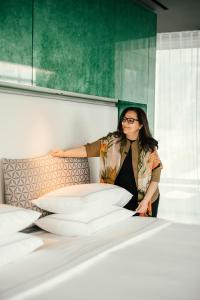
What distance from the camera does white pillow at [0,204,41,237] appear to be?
2.12m

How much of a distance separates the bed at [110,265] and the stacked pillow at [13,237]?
0.04 m

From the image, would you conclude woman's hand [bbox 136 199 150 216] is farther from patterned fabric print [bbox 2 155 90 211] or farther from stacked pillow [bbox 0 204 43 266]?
stacked pillow [bbox 0 204 43 266]

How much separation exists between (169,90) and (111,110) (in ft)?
5.80

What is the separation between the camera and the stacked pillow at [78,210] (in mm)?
2637

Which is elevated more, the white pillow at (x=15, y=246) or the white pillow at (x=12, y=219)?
the white pillow at (x=12, y=219)

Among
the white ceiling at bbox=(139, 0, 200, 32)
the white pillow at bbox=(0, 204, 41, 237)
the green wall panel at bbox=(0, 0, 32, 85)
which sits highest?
the white ceiling at bbox=(139, 0, 200, 32)

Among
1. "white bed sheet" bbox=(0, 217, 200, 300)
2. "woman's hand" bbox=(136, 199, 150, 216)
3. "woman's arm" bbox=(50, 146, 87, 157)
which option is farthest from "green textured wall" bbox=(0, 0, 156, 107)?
"white bed sheet" bbox=(0, 217, 200, 300)

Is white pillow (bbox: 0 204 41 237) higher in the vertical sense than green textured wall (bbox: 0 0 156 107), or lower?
lower

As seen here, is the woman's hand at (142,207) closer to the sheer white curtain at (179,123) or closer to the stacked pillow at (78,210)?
the stacked pillow at (78,210)

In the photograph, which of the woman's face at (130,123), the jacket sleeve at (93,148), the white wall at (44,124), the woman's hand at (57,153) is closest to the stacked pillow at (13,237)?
the white wall at (44,124)

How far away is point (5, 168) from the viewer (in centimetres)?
271

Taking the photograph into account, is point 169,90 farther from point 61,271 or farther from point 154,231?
point 61,271

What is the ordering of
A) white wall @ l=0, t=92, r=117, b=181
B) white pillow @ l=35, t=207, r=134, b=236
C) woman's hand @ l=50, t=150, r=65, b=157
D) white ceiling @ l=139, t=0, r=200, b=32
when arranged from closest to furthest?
white pillow @ l=35, t=207, r=134, b=236
white wall @ l=0, t=92, r=117, b=181
woman's hand @ l=50, t=150, r=65, b=157
white ceiling @ l=139, t=0, r=200, b=32

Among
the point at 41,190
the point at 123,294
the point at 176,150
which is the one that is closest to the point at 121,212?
the point at 41,190
